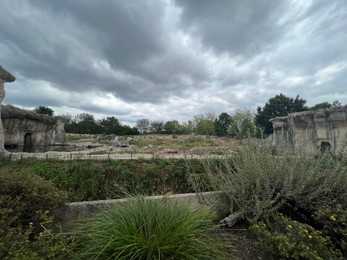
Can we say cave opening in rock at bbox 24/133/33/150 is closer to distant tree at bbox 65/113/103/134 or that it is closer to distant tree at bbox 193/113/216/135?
distant tree at bbox 65/113/103/134

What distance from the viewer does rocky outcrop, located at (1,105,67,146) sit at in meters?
12.9

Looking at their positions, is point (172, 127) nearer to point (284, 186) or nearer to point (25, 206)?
point (284, 186)

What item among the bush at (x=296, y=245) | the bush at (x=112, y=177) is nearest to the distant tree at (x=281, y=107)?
the bush at (x=112, y=177)

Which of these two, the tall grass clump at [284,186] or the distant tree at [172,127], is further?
the distant tree at [172,127]

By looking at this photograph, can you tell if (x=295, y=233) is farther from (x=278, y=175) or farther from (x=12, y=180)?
(x=12, y=180)

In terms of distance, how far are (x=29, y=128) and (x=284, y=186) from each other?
17722 mm

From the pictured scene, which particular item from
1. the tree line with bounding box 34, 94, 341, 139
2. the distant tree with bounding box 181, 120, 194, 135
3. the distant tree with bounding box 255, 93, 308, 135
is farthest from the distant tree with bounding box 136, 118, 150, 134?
the distant tree with bounding box 255, 93, 308, 135

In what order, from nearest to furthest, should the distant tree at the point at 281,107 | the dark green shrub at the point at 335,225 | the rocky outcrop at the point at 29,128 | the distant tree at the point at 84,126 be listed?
1. the dark green shrub at the point at 335,225
2. the rocky outcrop at the point at 29,128
3. the distant tree at the point at 281,107
4. the distant tree at the point at 84,126

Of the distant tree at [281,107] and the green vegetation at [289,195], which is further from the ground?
the distant tree at [281,107]

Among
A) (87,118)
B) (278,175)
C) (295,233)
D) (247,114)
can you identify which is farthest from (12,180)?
(87,118)

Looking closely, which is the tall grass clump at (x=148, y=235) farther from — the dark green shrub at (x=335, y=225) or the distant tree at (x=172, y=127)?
the distant tree at (x=172, y=127)

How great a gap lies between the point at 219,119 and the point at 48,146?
1648 inches

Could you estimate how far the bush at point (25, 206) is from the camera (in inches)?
68.7

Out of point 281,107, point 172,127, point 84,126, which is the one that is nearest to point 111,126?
point 84,126
